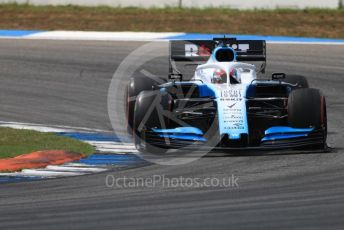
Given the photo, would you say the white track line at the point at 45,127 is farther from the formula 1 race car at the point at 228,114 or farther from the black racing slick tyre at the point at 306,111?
the black racing slick tyre at the point at 306,111

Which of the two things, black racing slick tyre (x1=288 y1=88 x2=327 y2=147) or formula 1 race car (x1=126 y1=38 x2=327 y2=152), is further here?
black racing slick tyre (x1=288 y1=88 x2=327 y2=147)

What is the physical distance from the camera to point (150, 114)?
12203 mm

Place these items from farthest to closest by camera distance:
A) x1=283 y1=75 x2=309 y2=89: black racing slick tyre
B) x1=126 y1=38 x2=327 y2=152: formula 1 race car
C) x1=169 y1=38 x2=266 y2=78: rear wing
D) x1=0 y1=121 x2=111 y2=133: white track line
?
x1=169 y1=38 x2=266 y2=78: rear wing, x1=0 y1=121 x2=111 y2=133: white track line, x1=283 y1=75 x2=309 y2=89: black racing slick tyre, x1=126 y1=38 x2=327 y2=152: formula 1 race car

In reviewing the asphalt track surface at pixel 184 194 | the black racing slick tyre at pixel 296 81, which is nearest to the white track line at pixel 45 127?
the asphalt track surface at pixel 184 194

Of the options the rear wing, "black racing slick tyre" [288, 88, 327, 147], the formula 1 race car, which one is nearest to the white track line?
the formula 1 race car

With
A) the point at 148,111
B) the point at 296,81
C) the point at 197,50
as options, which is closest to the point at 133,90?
the point at 197,50

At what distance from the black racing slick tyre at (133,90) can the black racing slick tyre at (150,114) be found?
1.05m

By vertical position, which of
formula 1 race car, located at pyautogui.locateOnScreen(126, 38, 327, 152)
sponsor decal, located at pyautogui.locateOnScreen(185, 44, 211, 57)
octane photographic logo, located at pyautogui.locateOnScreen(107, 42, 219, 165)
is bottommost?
octane photographic logo, located at pyautogui.locateOnScreen(107, 42, 219, 165)

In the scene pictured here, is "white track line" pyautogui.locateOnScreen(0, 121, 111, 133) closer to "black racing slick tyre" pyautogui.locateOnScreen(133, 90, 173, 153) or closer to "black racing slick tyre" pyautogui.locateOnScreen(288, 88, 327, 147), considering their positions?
"black racing slick tyre" pyautogui.locateOnScreen(133, 90, 173, 153)

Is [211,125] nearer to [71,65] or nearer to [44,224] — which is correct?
[44,224]

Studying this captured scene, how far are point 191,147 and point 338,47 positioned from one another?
1134 centimetres

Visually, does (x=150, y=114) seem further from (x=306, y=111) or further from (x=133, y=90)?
(x=306, y=111)

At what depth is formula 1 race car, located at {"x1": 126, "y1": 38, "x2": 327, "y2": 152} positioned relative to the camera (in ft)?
39.4

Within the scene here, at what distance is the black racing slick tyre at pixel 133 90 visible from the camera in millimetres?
13504
